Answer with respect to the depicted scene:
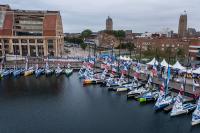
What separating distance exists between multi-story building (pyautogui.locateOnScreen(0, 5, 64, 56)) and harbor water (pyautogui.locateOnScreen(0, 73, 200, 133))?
140 feet

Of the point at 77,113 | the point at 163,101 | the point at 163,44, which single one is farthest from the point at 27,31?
the point at 163,101

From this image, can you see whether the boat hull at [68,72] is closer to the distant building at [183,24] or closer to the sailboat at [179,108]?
the sailboat at [179,108]

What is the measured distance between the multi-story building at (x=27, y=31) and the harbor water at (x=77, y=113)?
140 feet

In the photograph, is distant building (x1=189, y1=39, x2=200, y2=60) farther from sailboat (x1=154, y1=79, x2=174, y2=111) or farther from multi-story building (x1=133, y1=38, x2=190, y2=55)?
sailboat (x1=154, y1=79, x2=174, y2=111)

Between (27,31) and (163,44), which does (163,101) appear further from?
(27,31)

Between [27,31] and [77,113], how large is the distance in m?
66.0

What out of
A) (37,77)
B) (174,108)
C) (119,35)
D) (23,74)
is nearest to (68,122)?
(174,108)

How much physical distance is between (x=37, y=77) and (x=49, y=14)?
127ft

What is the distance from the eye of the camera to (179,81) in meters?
50.6

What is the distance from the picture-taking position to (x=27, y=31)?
94688 millimetres

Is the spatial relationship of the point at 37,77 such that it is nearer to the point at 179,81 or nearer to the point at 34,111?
the point at 34,111

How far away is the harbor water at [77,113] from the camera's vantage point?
33.3m

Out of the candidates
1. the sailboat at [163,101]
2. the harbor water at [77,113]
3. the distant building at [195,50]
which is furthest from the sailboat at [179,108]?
the distant building at [195,50]

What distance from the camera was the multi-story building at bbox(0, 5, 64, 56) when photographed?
91.0 m
